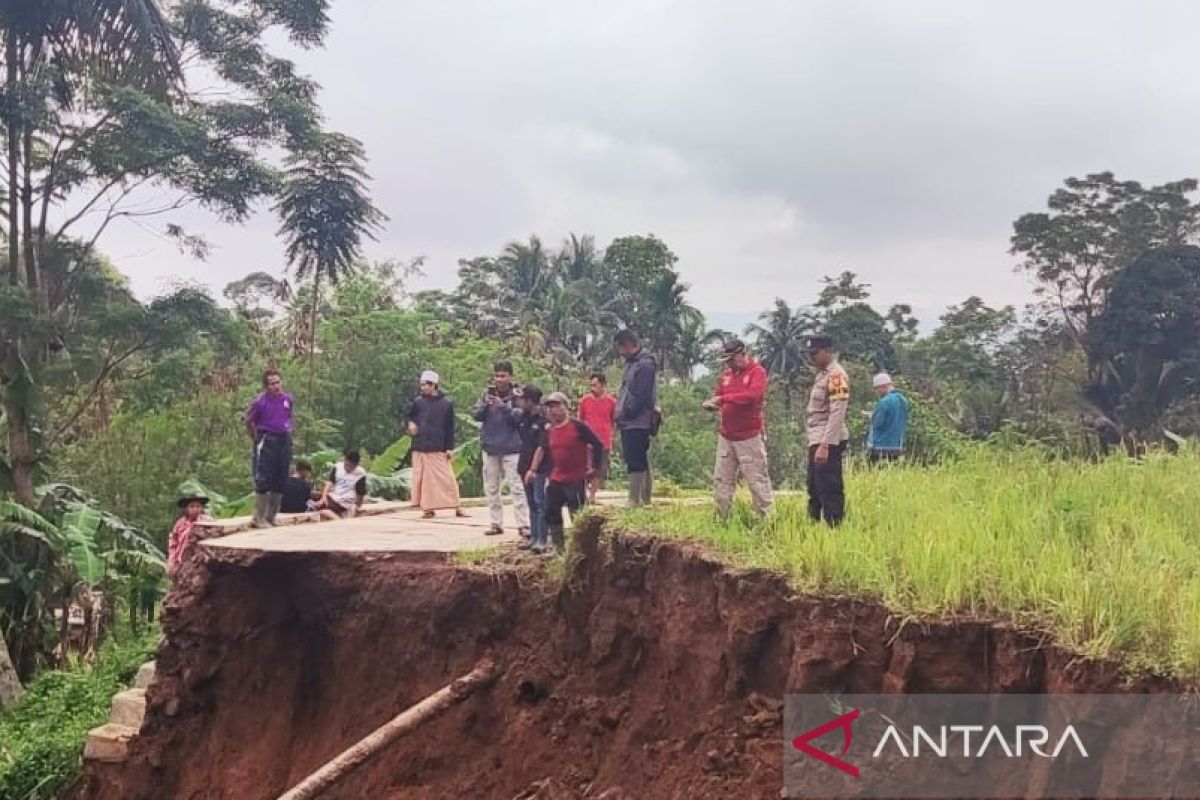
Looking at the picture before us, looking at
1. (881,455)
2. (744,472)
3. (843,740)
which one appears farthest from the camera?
(881,455)

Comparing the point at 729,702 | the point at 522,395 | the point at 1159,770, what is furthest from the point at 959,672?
the point at 522,395

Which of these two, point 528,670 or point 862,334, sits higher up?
point 862,334

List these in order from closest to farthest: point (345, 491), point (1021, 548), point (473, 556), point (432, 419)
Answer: point (1021, 548), point (473, 556), point (432, 419), point (345, 491)

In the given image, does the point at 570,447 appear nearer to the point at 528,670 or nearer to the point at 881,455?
the point at 528,670

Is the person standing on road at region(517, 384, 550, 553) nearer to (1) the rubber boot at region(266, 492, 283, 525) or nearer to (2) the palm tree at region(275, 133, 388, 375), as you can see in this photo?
(1) the rubber boot at region(266, 492, 283, 525)

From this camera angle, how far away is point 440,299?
38.6 m

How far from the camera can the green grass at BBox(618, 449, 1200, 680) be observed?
4.82 metres

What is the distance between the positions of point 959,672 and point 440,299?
34431mm

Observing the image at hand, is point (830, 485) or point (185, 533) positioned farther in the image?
point (185, 533)

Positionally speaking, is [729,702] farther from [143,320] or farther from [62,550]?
[143,320]

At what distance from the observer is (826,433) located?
696cm

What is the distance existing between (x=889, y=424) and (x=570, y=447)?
3.83 m

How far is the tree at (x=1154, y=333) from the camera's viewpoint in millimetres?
28766

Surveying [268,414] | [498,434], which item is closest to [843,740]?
[498,434]
